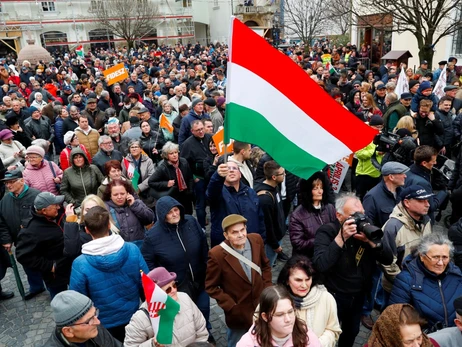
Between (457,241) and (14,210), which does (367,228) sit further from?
(14,210)

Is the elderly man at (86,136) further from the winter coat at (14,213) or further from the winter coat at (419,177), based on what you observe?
the winter coat at (419,177)

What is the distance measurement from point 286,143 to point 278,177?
1.10m

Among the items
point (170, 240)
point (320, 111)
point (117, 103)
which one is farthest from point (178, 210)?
point (117, 103)

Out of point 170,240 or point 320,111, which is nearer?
point 320,111

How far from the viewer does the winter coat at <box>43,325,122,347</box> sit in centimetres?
242

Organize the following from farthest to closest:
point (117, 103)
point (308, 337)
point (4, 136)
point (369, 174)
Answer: point (117, 103) < point (4, 136) < point (369, 174) < point (308, 337)

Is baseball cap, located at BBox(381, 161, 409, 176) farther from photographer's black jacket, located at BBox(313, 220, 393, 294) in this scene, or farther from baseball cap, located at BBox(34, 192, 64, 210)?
baseball cap, located at BBox(34, 192, 64, 210)

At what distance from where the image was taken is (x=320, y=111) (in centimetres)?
341

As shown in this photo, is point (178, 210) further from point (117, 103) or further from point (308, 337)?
point (117, 103)

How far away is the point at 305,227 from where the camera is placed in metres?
3.86

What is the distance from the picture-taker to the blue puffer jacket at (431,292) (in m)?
2.98

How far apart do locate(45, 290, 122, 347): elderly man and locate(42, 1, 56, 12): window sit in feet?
165

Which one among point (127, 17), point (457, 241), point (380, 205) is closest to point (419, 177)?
point (380, 205)

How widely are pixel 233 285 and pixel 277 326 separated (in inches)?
36.3
